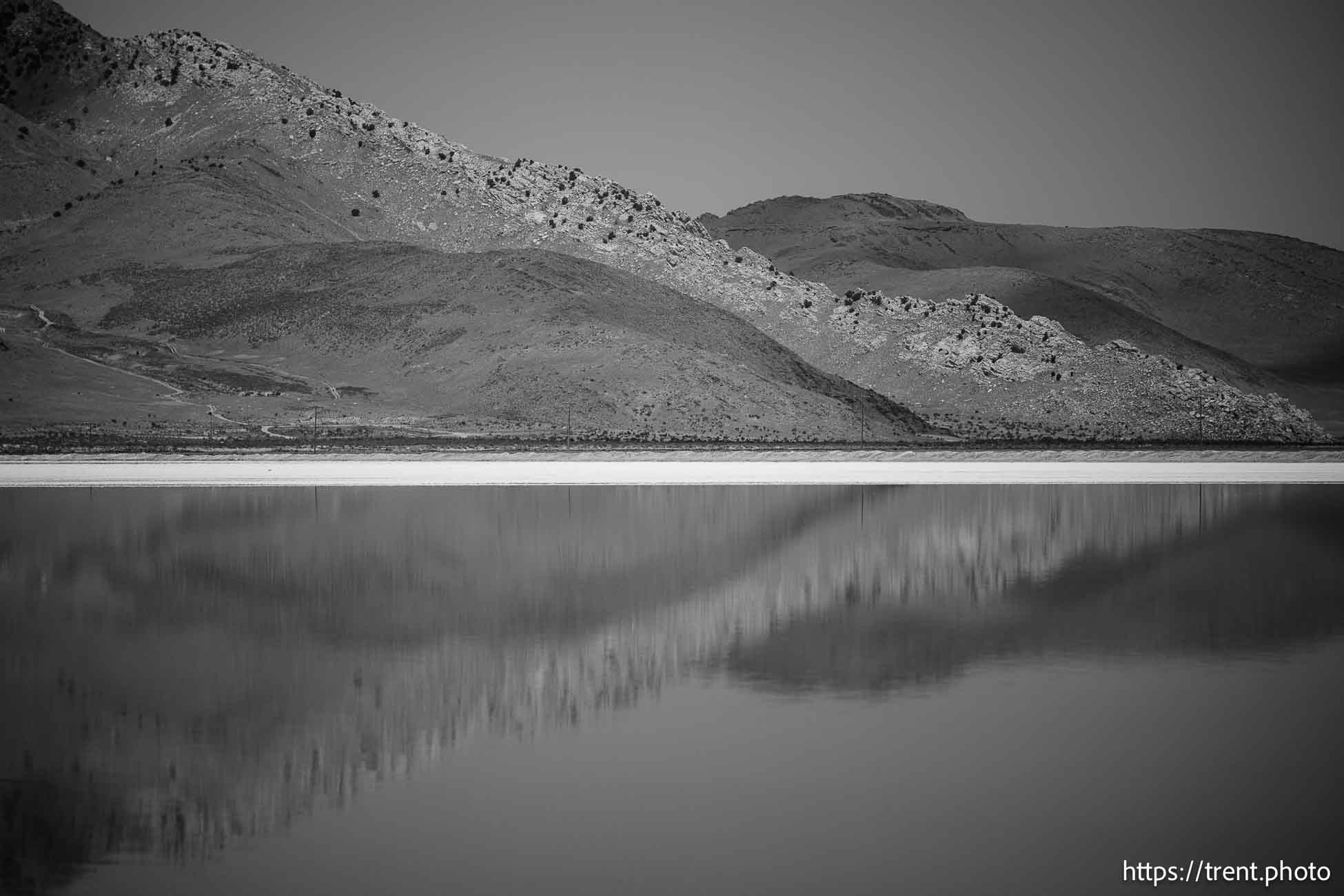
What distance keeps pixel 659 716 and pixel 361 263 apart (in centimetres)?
10686

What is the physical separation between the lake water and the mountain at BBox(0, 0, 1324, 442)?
208 ft

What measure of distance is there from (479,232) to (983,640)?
118300 millimetres

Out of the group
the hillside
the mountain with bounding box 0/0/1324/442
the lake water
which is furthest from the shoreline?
the lake water

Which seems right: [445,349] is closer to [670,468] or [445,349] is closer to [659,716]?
[670,468]

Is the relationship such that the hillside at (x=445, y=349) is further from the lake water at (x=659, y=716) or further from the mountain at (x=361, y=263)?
the lake water at (x=659, y=716)

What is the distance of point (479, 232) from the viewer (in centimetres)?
13412

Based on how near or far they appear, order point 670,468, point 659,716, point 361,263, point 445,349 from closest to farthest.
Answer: point 659,716
point 670,468
point 445,349
point 361,263

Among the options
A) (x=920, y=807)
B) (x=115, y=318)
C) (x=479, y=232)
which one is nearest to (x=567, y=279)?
(x=479, y=232)

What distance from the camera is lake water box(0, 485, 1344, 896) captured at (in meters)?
11.4

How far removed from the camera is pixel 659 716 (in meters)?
15.5

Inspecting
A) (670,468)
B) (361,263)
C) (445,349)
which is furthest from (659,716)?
(361,263)

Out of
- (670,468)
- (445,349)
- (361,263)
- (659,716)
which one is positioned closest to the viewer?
(659,716)

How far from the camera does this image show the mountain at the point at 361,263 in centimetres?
9850

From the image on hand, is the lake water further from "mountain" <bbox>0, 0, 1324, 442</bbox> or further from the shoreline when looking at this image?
"mountain" <bbox>0, 0, 1324, 442</bbox>
